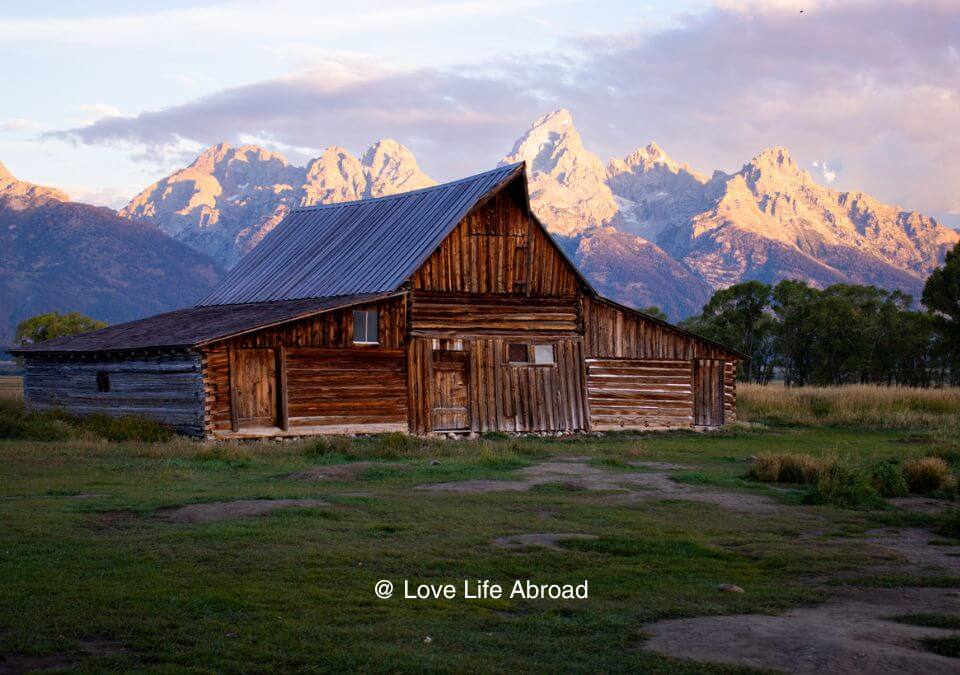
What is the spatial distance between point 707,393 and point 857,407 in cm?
630

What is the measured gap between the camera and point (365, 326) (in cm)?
3170

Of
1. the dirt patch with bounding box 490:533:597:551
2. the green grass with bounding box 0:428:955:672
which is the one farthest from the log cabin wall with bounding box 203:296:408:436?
the dirt patch with bounding box 490:533:597:551

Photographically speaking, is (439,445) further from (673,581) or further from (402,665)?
(402,665)

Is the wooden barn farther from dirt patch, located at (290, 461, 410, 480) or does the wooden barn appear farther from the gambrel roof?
dirt patch, located at (290, 461, 410, 480)

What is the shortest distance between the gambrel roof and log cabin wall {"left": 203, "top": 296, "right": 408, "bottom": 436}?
1.80 meters

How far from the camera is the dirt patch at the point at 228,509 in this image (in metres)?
14.5

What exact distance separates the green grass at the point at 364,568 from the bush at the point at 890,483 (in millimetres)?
2001

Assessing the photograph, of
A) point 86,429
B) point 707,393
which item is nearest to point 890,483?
point 707,393

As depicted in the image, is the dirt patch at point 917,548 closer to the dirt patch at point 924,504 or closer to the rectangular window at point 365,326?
the dirt patch at point 924,504

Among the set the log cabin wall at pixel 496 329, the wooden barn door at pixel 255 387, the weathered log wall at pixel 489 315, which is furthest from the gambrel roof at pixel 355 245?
the wooden barn door at pixel 255 387

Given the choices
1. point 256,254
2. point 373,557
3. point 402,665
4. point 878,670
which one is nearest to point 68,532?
point 373,557

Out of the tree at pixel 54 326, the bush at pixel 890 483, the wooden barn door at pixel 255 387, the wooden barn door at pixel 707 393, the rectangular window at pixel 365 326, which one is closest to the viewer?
the bush at pixel 890 483

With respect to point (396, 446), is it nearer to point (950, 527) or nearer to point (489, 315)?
point (489, 315)

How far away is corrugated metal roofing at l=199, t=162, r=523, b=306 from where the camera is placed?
3359 cm
